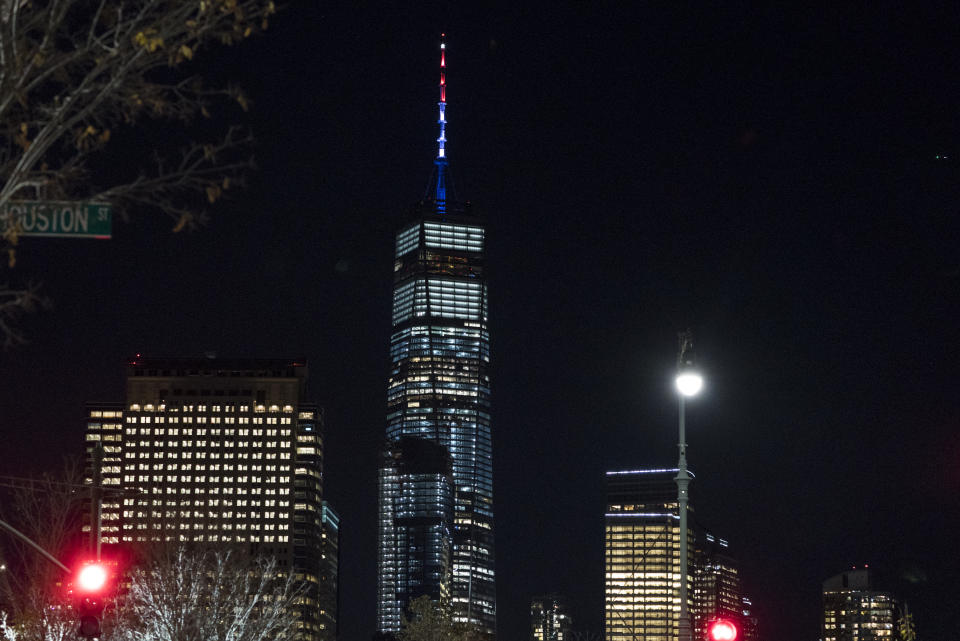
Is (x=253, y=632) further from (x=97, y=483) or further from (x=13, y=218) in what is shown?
(x=13, y=218)

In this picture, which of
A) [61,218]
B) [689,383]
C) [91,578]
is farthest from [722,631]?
[61,218]

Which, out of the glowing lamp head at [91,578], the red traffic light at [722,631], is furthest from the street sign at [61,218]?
the red traffic light at [722,631]

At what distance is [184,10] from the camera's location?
551 inches

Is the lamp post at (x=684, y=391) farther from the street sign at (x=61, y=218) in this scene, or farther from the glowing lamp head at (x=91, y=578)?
the street sign at (x=61, y=218)

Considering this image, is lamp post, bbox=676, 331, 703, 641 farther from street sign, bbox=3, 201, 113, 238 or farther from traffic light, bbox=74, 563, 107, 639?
street sign, bbox=3, 201, 113, 238

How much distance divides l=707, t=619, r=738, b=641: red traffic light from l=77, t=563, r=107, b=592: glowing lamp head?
422 inches

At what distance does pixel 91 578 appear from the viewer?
24.4 meters

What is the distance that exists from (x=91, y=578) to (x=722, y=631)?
434 inches

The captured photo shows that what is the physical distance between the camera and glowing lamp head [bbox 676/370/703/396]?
95.6 ft

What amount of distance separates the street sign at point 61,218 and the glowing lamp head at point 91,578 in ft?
38.2

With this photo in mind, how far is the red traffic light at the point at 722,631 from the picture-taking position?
23000 mm

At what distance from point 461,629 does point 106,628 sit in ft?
171

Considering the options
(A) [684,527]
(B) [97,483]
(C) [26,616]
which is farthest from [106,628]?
(A) [684,527]

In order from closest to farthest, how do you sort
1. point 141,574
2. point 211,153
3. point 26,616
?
point 211,153 → point 26,616 → point 141,574
